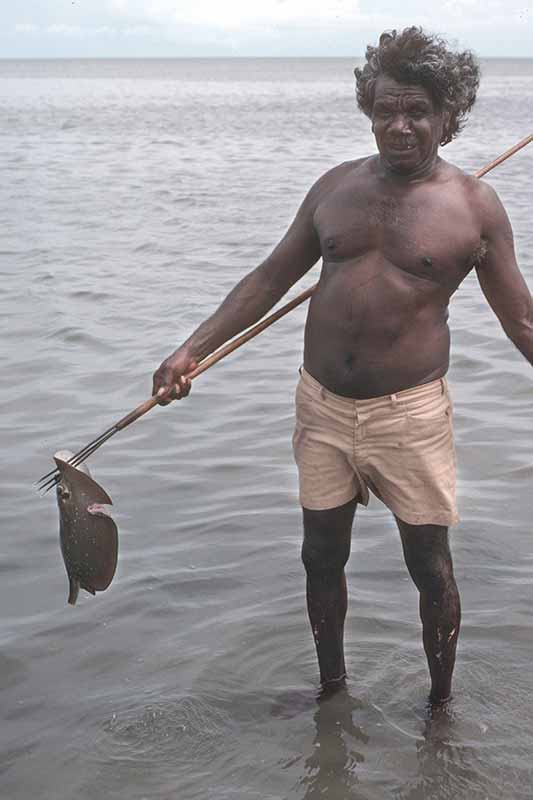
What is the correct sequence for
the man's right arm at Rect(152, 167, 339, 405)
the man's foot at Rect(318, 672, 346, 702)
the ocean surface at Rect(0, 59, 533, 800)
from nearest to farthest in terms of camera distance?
the man's right arm at Rect(152, 167, 339, 405) < the ocean surface at Rect(0, 59, 533, 800) < the man's foot at Rect(318, 672, 346, 702)

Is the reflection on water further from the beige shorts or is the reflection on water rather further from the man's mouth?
the man's mouth

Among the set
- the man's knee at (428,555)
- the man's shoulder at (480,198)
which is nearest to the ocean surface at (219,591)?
the man's knee at (428,555)

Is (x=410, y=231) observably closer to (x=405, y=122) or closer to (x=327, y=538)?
(x=405, y=122)

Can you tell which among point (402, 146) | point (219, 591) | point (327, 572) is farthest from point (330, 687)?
point (402, 146)

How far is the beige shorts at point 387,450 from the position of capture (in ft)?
11.7

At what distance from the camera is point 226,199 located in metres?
16.4

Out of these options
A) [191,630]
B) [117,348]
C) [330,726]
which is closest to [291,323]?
[117,348]

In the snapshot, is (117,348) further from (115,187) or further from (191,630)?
(115,187)

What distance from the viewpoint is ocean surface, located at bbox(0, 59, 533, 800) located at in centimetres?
384

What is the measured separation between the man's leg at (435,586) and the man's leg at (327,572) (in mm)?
195

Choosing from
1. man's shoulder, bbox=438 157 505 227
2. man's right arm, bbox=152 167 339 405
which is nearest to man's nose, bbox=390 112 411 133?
man's shoulder, bbox=438 157 505 227

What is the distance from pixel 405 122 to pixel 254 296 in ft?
2.60

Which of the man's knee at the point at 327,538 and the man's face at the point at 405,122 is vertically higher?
the man's face at the point at 405,122

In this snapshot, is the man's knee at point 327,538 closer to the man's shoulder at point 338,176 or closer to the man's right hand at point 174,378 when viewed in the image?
the man's right hand at point 174,378
